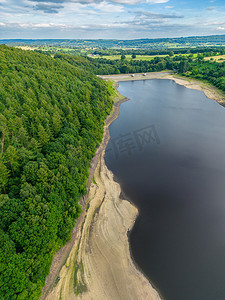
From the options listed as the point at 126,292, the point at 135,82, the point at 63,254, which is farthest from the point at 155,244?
the point at 135,82

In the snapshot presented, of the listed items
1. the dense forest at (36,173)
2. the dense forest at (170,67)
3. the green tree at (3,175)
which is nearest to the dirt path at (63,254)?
the dense forest at (36,173)

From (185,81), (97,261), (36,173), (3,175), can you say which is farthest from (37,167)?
(185,81)

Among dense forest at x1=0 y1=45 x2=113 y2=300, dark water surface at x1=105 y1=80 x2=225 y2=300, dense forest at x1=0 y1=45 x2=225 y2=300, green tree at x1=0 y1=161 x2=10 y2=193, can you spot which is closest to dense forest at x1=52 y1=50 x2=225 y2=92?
dark water surface at x1=105 y1=80 x2=225 y2=300

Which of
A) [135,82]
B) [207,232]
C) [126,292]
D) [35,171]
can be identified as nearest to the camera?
[126,292]

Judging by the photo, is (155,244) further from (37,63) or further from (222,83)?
(222,83)

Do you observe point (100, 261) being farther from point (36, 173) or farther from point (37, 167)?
point (37, 167)
